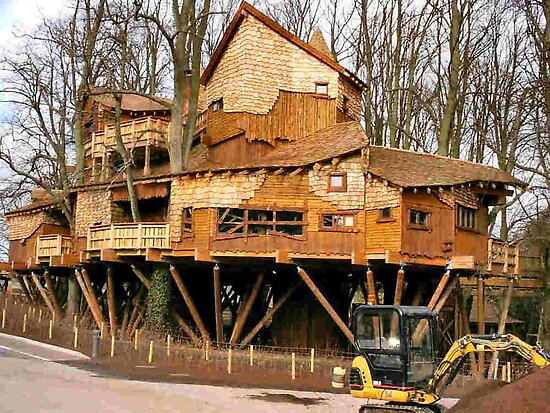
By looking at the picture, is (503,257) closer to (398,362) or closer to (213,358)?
(213,358)

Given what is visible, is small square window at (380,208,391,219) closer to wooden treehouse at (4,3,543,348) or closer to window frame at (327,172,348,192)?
wooden treehouse at (4,3,543,348)

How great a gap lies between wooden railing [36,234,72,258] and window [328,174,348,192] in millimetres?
14821

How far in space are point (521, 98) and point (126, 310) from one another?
61.8ft

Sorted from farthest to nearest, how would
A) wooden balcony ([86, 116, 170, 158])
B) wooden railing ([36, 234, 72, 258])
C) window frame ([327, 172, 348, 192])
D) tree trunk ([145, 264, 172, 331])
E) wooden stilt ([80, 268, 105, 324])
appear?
wooden balcony ([86, 116, 170, 158])
wooden railing ([36, 234, 72, 258])
wooden stilt ([80, 268, 105, 324])
tree trunk ([145, 264, 172, 331])
window frame ([327, 172, 348, 192])

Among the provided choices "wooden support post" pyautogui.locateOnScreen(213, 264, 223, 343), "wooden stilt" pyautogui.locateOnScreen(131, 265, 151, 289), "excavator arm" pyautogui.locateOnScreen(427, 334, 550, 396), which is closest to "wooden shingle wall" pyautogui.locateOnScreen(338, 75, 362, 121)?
"wooden support post" pyautogui.locateOnScreen(213, 264, 223, 343)

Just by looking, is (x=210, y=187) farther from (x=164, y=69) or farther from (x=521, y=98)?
(x=164, y=69)

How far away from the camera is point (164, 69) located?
48031mm

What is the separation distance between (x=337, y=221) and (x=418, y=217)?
2.66m

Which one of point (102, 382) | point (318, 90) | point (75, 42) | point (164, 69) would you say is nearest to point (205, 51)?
point (164, 69)

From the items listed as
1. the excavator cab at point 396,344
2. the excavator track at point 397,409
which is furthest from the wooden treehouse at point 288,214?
the excavator track at point 397,409

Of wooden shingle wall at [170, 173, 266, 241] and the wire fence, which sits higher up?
wooden shingle wall at [170, 173, 266, 241]

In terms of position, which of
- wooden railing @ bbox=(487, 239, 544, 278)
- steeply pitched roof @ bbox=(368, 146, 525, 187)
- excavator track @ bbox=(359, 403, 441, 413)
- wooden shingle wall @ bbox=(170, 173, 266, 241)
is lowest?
excavator track @ bbox=(359, 403, 441, 413)

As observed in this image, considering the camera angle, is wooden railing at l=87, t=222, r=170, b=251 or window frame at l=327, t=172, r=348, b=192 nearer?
window frame at l=327, t=172, r=348, b=192

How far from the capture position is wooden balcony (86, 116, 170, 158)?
35003mm
